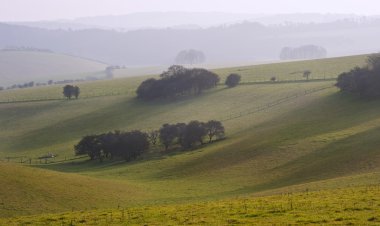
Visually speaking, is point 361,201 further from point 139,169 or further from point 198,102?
point 198,102

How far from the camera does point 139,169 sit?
68.5m

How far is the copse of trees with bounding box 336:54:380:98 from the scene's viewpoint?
298 ft

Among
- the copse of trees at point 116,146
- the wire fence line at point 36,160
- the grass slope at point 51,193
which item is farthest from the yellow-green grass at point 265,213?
the wire fence line at point 36,160

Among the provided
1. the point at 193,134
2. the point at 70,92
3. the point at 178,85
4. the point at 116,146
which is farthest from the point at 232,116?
the point at 70,92

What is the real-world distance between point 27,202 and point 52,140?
59700 millimetres

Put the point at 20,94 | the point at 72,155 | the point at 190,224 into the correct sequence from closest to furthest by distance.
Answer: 1. the point at 190,224
2. the point at 72,155
3. the point at 20,94

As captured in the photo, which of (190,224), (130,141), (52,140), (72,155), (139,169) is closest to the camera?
(190,224)

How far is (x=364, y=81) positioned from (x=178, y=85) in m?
49.1

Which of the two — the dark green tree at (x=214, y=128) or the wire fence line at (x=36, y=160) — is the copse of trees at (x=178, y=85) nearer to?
the dark green tree at (x=214, y=128)

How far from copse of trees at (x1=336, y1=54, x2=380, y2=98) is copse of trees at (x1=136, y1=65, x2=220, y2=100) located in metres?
38.9

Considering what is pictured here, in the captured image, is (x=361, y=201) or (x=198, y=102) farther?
(x=198, y=102)

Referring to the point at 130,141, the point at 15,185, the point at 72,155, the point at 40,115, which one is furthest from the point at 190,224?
the point at 40,115

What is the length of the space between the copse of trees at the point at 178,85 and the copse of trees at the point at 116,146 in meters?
44.4

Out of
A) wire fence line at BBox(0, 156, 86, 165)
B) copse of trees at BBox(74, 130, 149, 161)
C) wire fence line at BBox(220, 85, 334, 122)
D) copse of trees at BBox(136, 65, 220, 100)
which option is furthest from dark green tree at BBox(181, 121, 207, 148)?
copse of trees at BBox(136, 65, 220, 100)
